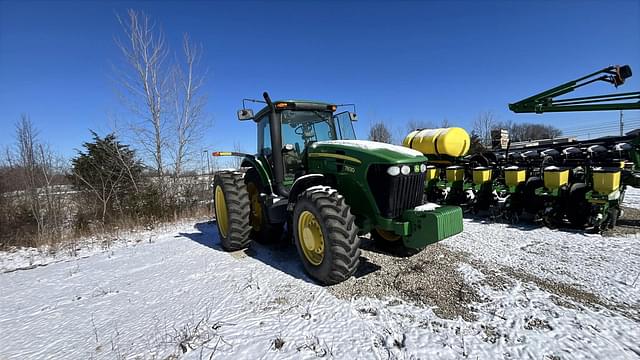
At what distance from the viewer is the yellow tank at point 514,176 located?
6.38 meters

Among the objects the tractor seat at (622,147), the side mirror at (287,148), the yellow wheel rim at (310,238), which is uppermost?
the side mirror at (287,148)

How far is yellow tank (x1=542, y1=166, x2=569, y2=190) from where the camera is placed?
5.71m

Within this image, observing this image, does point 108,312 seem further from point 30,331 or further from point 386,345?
point 386,345

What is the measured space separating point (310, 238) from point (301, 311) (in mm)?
918

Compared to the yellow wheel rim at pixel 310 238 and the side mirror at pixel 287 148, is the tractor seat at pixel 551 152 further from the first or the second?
the yellow wheel rim at pixel 310 238

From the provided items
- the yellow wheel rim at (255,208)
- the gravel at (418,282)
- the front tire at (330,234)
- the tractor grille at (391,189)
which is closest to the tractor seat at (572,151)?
the gravel at (418,282)

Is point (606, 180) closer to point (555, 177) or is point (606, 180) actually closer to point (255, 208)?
point (555, 177)

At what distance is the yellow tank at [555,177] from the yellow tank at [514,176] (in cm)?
53

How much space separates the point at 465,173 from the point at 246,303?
7.01 meters

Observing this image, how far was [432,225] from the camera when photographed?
10.2ft

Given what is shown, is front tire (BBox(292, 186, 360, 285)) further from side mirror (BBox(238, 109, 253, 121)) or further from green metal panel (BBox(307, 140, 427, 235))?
side mirror (BBox(238, 109, 253, 121))

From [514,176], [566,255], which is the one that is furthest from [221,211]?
[514,176]

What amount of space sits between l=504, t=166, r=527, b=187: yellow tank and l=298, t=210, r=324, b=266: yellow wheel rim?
206 inches

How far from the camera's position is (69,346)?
255 centimetres
